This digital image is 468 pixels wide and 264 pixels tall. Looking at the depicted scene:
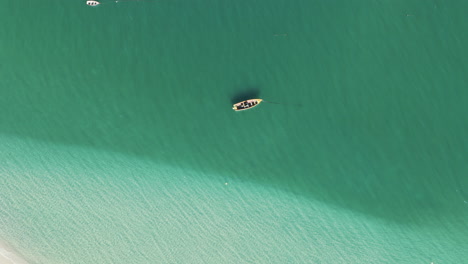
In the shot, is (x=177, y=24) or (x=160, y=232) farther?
(x=160, y=232)

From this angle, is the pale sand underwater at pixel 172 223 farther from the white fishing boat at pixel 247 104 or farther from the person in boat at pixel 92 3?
the person in boat at pixel 92 3

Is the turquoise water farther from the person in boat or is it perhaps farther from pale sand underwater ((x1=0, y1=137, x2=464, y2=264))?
the person in boat

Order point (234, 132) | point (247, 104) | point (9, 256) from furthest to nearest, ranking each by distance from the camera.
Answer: point (9, 256) < point (234, 132) < point (247, 104)

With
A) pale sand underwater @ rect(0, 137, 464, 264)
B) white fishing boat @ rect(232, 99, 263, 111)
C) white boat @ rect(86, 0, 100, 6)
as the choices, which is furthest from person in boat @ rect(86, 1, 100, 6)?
white fishing boat @ rect(232, 99, 263, 111)

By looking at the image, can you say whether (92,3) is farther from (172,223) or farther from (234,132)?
(172,223)

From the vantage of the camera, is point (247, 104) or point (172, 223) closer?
point (247, 104)

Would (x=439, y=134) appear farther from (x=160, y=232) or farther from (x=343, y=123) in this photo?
(x=160, y=232)

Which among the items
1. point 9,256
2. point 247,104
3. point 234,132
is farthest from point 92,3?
point 9,256

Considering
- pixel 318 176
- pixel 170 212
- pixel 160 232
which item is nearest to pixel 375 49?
pixel 318 176

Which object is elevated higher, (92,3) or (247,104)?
(92,3)
